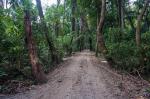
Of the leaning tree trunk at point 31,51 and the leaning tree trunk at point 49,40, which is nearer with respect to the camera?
the leaning tree trunk at point 31,51

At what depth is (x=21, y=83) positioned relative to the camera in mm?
12008

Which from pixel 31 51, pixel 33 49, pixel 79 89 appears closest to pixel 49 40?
pixel 33 49

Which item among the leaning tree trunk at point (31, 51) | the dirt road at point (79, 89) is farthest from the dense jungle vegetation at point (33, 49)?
the dirt road at point (79, 89)

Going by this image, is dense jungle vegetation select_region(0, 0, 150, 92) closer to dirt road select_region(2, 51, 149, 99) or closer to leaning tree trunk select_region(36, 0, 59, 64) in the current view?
leaning tree trunk select_region(36, 0, 59, 64)

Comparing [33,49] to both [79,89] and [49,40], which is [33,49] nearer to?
[79,89]

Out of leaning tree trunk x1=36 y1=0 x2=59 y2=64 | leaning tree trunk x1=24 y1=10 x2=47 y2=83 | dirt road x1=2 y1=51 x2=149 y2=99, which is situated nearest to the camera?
dirt road x1=2 y1=51 x2=149 y2=99

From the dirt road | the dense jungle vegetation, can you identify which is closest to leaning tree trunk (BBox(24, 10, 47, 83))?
the dense jungle vegetation

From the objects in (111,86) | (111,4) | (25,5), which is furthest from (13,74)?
(111,4)

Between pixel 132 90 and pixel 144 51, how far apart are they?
504 cm

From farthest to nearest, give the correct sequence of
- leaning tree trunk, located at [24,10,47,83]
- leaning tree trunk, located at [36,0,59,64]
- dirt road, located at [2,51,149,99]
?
1. leaning tree trunk, located at [36,0,59,64]
2. leaning tree trunk, located at [24,10,47,83]
3. dirt road, located at [2,51,149,99]

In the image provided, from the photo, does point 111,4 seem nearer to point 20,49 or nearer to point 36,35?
point 36,35

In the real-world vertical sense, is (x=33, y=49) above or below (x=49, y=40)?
below

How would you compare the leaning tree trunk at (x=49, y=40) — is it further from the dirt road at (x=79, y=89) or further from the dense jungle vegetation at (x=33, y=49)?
the dirt road at (x=79, y=89)

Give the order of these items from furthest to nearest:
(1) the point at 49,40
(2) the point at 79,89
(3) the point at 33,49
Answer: (1) the point at 49,40 → (3) the point at 33,49 → (2) the point at 79,89
